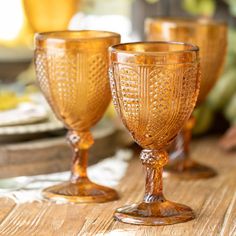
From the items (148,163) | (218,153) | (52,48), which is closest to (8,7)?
(218,153)

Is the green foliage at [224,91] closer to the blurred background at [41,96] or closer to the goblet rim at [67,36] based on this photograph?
the blurred background at [41,96]

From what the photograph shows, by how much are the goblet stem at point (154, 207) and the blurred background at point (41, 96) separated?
273 mm

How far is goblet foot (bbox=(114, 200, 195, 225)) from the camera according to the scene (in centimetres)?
106

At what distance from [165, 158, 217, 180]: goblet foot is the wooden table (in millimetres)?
19

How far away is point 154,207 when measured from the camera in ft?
3.57

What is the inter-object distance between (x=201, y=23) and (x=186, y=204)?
0.33m

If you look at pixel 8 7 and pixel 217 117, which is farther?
pixel 8 7

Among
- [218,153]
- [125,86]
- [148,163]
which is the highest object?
[125,86]

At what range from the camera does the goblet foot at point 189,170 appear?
1.34 m

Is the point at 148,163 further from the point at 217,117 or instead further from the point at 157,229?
the point at 217,117

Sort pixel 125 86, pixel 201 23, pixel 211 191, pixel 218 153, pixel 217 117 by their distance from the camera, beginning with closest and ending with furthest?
pixel 125 86, pixel 211 191, pixel 201 23, pixel 218 153, pixel 217 117

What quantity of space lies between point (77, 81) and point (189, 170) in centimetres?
31

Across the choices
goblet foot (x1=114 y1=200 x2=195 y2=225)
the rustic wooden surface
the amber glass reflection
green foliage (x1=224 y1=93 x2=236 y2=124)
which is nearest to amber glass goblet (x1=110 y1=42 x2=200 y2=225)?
goblet foot (x1=114 y1=200 x2=195 y2=225)

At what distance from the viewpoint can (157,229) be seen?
3.43 feet
